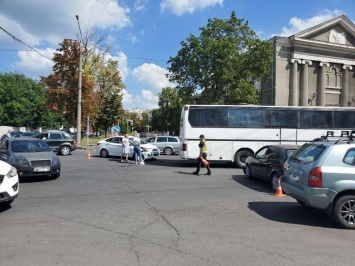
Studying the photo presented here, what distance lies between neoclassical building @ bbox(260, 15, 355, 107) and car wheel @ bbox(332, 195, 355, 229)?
4152 centimetres

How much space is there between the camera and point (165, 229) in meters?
6.38

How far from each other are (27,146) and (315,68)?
1756 inches

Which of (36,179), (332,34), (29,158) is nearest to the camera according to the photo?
(29,158)

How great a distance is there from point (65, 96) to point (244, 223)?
37.0 metres

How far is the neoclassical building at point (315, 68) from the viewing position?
46781 millimetres

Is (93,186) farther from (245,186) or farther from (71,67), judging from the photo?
(71,67)

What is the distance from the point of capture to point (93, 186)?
1135 centimetres

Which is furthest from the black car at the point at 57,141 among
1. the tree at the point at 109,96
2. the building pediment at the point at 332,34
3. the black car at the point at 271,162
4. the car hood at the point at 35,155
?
the tree at the point at 109,96

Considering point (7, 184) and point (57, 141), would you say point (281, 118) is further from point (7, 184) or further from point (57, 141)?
point (57, 141)

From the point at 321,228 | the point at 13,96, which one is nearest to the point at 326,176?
the point at 321,228

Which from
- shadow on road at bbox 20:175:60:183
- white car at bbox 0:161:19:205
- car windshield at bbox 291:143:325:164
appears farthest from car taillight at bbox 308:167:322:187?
shadow on road at bbox 20:175:60:183

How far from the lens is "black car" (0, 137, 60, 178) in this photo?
11.9 metres

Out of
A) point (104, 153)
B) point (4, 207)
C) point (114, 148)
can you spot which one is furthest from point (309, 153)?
point (104, 153)

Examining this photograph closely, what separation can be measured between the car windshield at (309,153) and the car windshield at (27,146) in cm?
940
